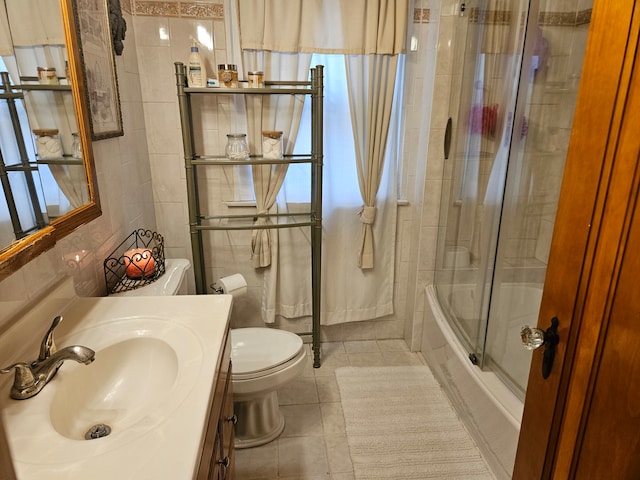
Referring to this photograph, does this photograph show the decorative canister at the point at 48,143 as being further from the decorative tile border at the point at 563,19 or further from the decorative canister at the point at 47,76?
the decorative tile border at the point at 563,19

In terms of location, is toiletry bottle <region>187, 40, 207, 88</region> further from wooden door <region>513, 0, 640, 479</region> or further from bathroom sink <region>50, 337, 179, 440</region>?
wooden door <region>513, 0, 640, 479</region>

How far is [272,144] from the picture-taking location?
211 cm

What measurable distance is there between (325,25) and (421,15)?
518mm

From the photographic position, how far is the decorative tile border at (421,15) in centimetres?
221

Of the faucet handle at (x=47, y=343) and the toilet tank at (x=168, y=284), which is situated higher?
the faucet handle at (x=47, y=343)

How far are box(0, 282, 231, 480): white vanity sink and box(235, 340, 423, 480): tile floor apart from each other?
88cm

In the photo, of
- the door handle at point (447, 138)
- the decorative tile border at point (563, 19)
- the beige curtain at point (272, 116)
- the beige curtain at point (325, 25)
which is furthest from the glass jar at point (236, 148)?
the decorative tile border at point (563, 19)

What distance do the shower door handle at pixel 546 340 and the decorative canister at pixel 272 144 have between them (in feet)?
5.04

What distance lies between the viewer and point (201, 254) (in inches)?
87.6

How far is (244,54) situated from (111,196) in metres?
0.98

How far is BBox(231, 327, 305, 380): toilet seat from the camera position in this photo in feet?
5.79

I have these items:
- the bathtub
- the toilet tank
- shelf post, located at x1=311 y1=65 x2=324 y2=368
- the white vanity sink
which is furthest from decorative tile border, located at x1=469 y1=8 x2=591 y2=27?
the toilet tank

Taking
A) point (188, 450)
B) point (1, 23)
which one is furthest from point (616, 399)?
point (1, 23)

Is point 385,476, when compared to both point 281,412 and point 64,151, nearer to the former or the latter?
point 281,412
